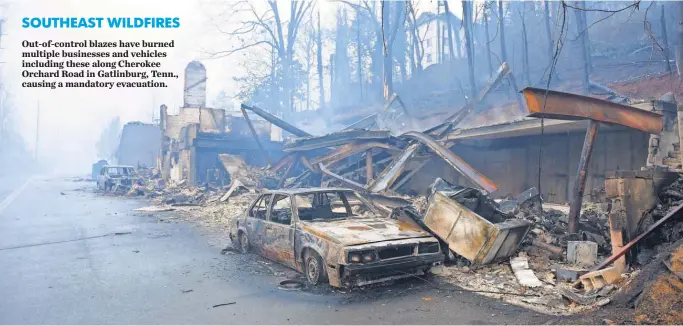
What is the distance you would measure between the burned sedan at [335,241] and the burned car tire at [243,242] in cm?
5

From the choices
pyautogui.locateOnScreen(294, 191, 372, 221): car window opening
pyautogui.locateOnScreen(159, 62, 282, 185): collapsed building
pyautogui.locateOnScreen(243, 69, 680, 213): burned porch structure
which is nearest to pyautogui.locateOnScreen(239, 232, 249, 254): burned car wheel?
pyautogui.locateOnScreen(294, 191, 372, 221): car window opening

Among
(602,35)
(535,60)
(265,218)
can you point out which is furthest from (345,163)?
(602,35)

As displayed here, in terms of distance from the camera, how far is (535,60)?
104 feet

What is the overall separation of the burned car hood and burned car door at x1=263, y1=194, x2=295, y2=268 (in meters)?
0.36

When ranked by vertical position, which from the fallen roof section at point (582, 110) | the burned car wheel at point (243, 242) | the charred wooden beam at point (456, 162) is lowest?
the burned car wheel at point (243, 242)

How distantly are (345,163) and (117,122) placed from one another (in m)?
90.6

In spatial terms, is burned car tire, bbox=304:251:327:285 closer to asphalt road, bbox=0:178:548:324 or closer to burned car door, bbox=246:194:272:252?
asphalt road, bbox=0:178:548:324

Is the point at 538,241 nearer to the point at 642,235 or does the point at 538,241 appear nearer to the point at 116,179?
the point at 642,235

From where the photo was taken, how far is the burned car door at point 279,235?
640 centimetres

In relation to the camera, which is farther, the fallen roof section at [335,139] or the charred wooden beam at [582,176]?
the fallen roof section at [335,139]

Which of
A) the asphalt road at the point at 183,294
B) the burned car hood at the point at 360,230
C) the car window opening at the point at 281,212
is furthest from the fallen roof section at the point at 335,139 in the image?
the burned car hood at the point at 360,230

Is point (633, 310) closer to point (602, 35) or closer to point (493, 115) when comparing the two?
point (493, 115)

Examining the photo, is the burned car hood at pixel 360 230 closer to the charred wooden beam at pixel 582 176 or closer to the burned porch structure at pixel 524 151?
the burned porch structure at pixel 524 151

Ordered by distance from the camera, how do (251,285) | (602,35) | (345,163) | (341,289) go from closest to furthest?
(341,289) < (251,285) < (345,163) < (602,35)
